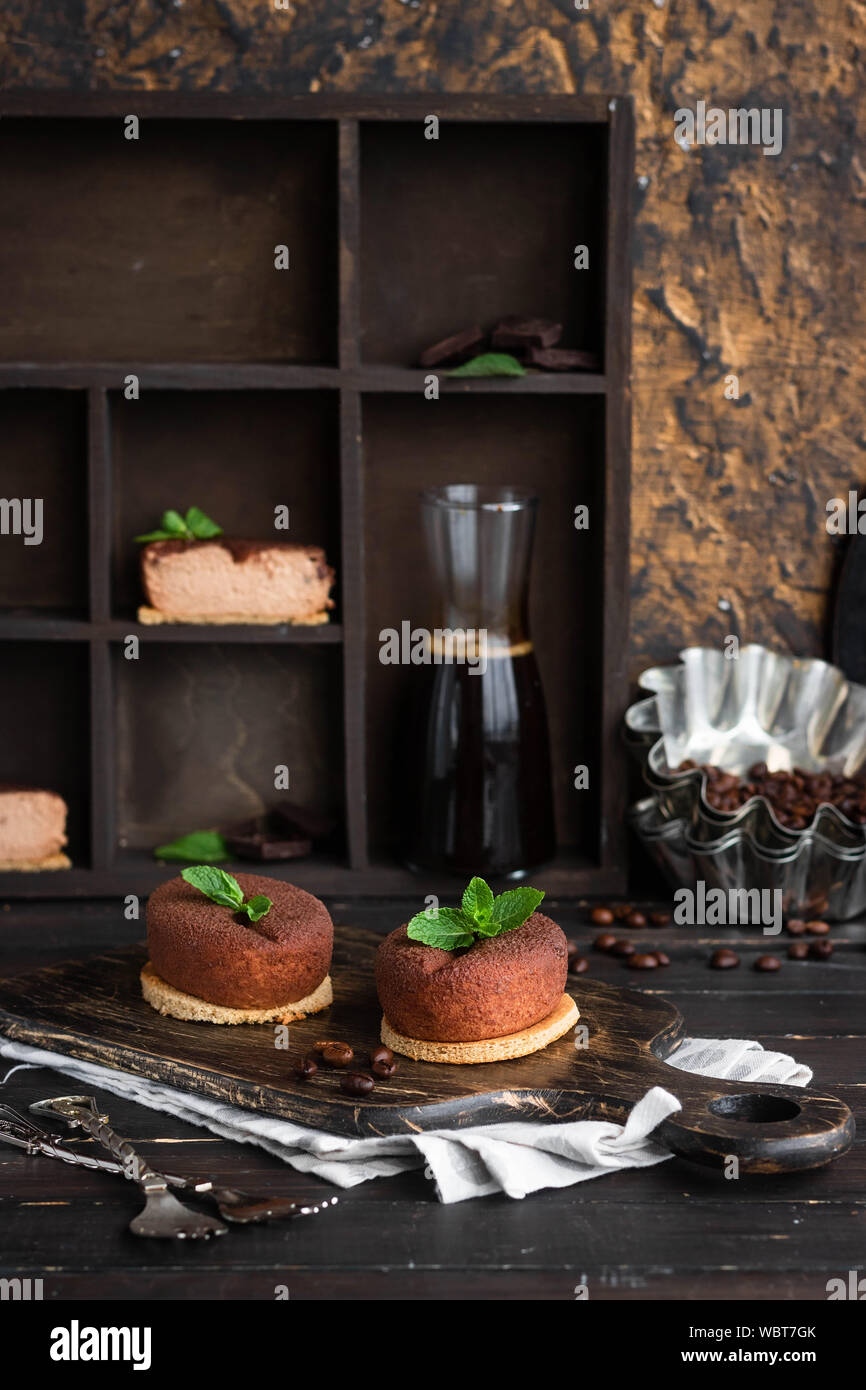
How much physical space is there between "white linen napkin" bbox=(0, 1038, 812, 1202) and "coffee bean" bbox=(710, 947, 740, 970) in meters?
0.49

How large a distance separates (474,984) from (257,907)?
0.25m

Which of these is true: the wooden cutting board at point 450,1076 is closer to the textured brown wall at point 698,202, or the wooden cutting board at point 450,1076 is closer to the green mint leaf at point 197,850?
the green mint leaf at point 197,850

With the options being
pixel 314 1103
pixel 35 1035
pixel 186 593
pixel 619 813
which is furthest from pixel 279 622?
pixel 314 1103

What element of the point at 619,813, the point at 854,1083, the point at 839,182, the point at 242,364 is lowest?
the point at 854,1083

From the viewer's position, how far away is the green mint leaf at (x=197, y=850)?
6.23 feet

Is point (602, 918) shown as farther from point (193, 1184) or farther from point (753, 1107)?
point (193, 1184)

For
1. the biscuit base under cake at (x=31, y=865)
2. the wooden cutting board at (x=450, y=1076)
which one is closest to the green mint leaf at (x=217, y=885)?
the wooden cutting board at (x=450, y=1076)

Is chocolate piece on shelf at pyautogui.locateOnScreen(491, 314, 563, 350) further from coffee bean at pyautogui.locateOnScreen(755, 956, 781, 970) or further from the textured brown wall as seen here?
coffee bean at pyautogui.locateOnScreen(755, 956, 781, 970)

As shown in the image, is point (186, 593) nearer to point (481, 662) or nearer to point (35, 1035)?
point (481, 662)

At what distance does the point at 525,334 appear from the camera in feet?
5.87

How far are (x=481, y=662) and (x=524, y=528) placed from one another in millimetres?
183

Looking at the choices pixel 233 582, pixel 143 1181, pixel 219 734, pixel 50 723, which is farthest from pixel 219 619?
pixel 143 1181
